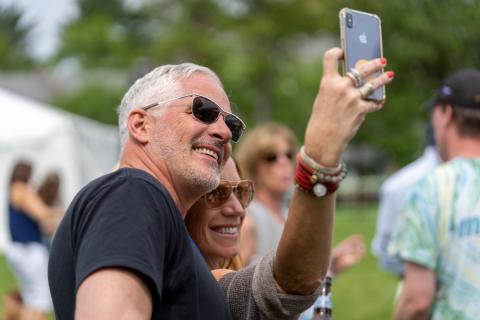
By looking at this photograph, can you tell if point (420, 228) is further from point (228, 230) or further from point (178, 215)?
point (178, 215)

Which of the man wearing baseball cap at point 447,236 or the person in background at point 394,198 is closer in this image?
the man wearing baseball cap at point 447,236

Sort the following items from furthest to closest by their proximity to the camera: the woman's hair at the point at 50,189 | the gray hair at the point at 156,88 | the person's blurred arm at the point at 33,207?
the woman's hair at the point at 50,189 < the person's blurred arm at the point at 33,207 < the gray hair at the point at 156,88

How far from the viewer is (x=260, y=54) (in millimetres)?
50281

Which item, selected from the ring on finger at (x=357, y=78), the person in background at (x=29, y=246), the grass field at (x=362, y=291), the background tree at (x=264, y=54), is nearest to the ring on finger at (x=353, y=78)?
the ring on finger at (x=357, y=78)

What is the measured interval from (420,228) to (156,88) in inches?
67.4

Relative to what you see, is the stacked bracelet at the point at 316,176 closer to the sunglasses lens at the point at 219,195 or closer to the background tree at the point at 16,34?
the sunglasses lens at the point at 219,195

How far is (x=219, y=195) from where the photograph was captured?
9.09 ft

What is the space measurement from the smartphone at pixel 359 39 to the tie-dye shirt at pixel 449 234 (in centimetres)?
162

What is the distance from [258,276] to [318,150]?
53cm

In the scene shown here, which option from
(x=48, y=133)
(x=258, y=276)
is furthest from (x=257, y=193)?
(x=48, y=133)

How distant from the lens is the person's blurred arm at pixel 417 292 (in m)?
3.75

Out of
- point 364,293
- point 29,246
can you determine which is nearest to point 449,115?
point 29,246

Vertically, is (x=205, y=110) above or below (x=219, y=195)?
above

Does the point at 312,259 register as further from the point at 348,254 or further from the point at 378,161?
the point at 378,161
